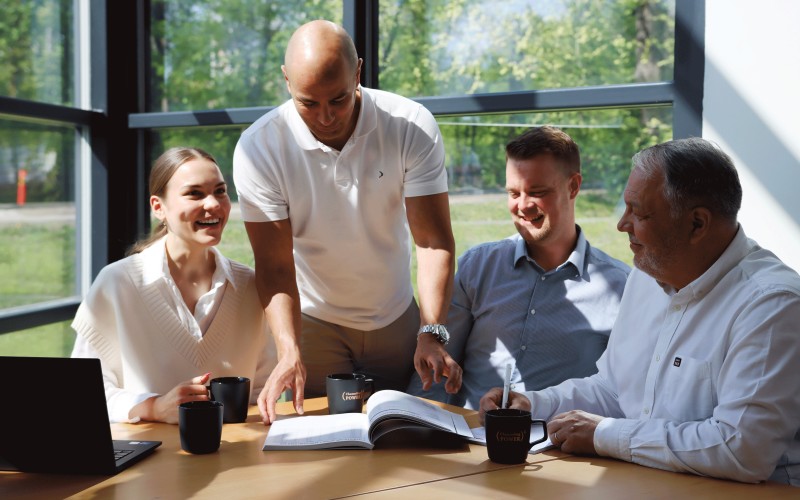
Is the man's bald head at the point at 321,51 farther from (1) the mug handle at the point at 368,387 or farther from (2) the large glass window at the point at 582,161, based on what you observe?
(2) the large glass window at the point at 582,161

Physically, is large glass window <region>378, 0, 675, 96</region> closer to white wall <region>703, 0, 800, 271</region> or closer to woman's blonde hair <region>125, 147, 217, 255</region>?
white wall <region>703, 0, 800, 271</region>

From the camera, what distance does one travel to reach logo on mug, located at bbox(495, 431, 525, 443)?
1.71 meters

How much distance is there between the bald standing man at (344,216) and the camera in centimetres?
241

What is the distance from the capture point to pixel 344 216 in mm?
2654

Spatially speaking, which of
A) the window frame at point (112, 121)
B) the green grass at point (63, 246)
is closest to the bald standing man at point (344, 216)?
the green grass at point (63, 246)

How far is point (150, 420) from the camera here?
6.85 ft

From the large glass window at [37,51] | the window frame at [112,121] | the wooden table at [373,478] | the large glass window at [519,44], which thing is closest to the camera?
the wooden table at [373,478]

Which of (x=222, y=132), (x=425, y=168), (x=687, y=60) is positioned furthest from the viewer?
(x=222, y=132)

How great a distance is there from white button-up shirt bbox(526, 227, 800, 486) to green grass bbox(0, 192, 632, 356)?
1.24 meters

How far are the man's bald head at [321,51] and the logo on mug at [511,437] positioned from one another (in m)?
1.10

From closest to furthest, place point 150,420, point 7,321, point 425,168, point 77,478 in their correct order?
point 77,478 → point 150,420 → point 425,168 → point 7,321

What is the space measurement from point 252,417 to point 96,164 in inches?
94.3

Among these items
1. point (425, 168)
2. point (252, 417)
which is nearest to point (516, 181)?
point (425, 168)

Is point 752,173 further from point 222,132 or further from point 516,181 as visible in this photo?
point 222,132
